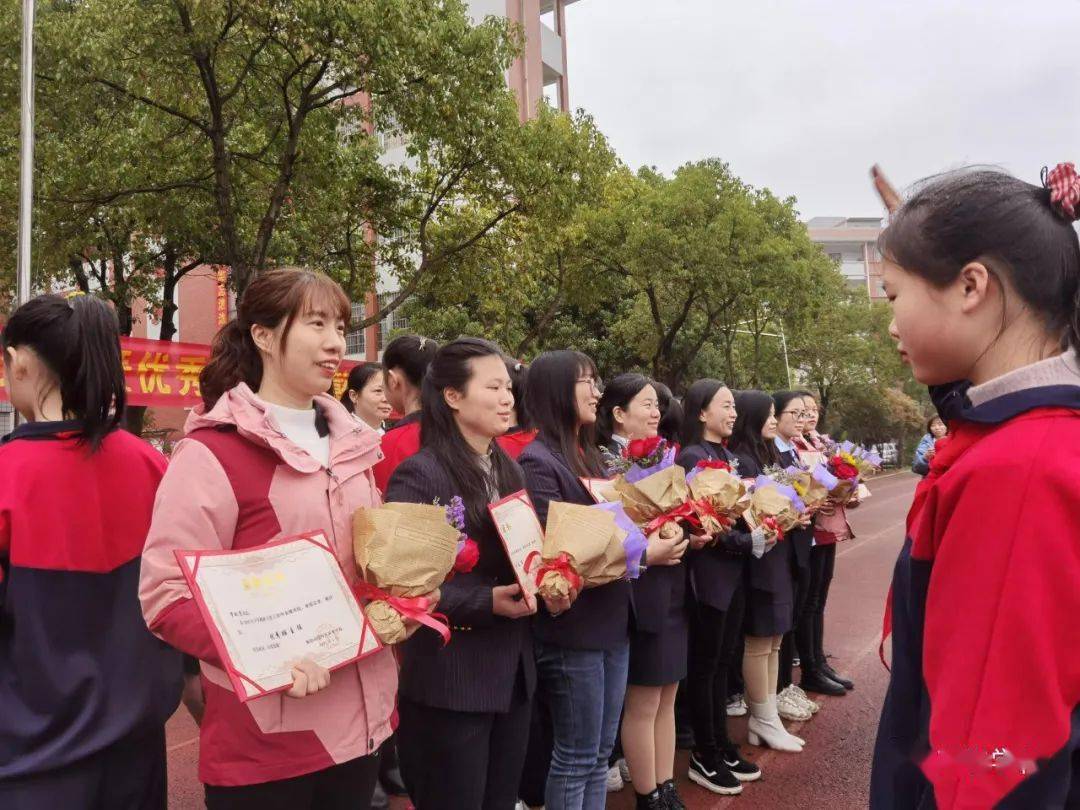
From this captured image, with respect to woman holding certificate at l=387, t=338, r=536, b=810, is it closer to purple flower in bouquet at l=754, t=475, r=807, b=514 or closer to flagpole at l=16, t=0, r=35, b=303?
purple flower in bouquet at l=754, t=475, r=807, b=514

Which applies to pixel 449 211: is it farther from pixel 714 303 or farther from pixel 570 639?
pixel 570 639

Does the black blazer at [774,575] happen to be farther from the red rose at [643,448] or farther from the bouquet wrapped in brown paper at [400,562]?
the bouquet wrapped in brown paper at [400,562]

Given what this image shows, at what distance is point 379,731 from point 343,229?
11351mm

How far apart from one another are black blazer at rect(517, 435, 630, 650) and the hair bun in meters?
1.99

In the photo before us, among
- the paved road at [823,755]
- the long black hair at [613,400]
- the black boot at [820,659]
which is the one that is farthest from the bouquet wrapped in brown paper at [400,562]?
the black boot at [820,659]

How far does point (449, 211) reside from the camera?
12164 millimetres

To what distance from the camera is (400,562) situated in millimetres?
1874

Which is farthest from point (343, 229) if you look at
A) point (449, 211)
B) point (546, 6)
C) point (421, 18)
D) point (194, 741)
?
point (546, 6)

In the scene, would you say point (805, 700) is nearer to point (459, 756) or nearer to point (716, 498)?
point (716, 498)

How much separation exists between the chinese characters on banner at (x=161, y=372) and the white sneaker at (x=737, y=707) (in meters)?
8.03

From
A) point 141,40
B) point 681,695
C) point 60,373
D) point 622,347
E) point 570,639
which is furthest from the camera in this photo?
point 622,347

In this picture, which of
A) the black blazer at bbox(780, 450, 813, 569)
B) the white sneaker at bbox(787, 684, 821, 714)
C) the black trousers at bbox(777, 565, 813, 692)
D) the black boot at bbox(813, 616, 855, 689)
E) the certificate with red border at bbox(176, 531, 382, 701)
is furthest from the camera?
the black boot at bbox(813, 616, 855, 689)

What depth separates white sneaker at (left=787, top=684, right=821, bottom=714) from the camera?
193 inches

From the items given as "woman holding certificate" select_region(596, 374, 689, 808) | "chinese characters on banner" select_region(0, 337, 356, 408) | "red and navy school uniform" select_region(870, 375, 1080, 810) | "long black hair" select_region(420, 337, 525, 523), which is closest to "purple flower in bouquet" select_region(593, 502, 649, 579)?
"long black hair" select_region(420, 337, 525, 523)
